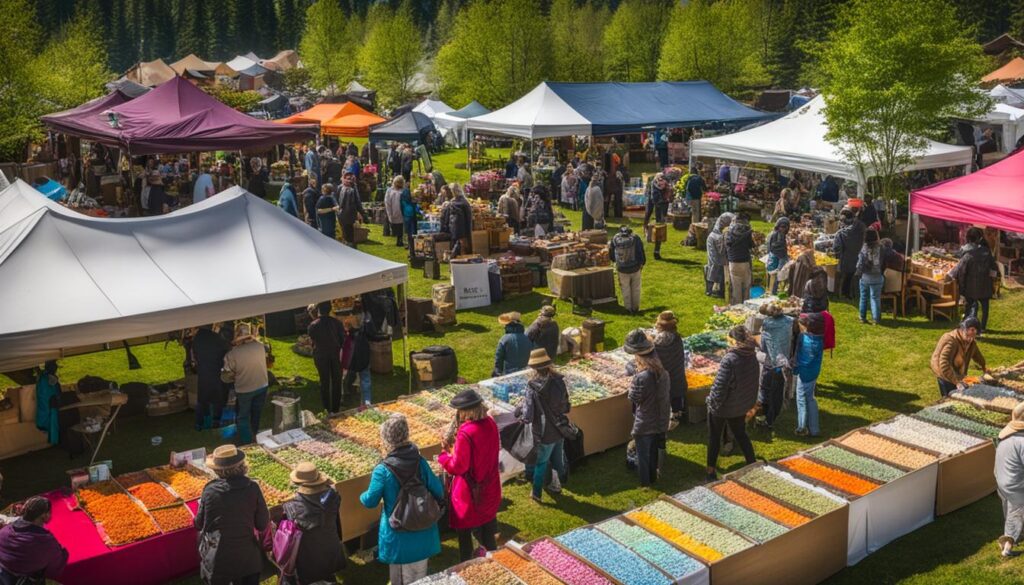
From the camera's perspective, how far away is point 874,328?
1400 centimetres

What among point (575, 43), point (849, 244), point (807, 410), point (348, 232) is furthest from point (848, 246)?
point (575, 43)

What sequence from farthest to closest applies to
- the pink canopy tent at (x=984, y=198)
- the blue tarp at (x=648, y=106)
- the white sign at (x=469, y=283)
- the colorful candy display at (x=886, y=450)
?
the blue tarp at (x=648, y=106) → the white sign at (x=469, y=283) → the pink canopy tent at (x=984, y=198) → the colorful candy display at (x=886, y=450)

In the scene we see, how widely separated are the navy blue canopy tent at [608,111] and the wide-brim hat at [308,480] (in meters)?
18.9

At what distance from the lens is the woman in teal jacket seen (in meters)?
6.25

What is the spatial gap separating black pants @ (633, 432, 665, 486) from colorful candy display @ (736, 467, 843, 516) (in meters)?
1.09

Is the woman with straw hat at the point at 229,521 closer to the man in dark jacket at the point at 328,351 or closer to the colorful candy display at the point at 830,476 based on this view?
the man in dark jacket at the point at 328,351

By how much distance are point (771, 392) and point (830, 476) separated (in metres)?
2.32

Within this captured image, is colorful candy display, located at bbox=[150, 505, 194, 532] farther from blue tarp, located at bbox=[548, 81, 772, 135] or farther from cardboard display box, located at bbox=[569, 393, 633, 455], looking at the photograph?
blue tarp, located at bbox=[548, 81, 772, 135]

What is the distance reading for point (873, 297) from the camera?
46.3 ft

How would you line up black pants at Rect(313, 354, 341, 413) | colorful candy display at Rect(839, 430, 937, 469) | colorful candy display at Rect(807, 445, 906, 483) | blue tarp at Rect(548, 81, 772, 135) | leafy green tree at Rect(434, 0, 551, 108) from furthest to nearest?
1. leafy green tree at Rect(434, 0, 551, 108)
2. blue tarp at Rect(548, 81, 772, 135)
3. black pants at Rect(313, 354, 341, 413)
4. colorful candy display at Rect(839, 430, 937, 469)
5. colorful candy display at Rect(807, 445, 906, 483)

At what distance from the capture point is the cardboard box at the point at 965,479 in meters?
8.05

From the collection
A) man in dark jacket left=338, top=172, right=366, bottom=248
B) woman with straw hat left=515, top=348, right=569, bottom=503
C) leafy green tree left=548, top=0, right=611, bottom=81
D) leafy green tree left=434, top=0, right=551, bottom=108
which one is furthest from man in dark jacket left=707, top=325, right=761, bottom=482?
leafy green tree left=548, top=0, right=611, bottom=81

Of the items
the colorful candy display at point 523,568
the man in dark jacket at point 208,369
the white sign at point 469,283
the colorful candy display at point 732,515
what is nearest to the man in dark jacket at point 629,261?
the white sign at point 469,283

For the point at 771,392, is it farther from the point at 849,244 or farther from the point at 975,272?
the point at 849,244
